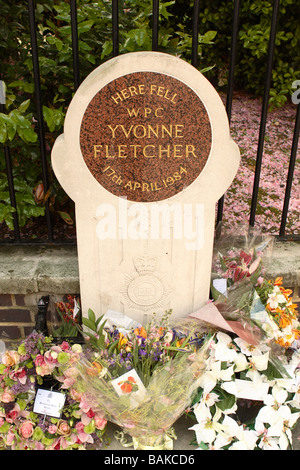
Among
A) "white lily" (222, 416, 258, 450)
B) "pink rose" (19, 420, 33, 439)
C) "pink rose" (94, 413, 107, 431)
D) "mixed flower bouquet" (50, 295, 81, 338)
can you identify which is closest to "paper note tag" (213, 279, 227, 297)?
"white lily" (222, 416, 258, 450)

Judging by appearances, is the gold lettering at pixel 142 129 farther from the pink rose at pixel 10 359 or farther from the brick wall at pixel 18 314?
the pink rose at pixel 10 359

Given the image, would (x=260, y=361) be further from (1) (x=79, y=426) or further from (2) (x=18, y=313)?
(2) (x=18, y=313)

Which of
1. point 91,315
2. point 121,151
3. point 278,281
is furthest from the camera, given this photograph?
point 278,281

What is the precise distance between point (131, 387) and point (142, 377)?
0.12m

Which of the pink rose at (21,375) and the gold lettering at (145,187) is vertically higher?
the gold lettering at (145,187)

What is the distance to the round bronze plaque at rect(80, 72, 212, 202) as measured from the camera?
6.02 ft

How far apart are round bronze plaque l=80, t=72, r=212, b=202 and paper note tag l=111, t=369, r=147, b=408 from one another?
30.0 inches

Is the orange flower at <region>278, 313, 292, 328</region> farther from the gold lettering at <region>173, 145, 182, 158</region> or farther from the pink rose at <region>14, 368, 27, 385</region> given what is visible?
the pink rose at <region>14, 368, 27, 385</region>

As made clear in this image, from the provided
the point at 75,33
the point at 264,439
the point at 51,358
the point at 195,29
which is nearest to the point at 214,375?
the point at 264,439

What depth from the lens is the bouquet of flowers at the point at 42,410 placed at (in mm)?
1881

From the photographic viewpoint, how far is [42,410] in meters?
1.93

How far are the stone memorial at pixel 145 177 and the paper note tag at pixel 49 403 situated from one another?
43 cm

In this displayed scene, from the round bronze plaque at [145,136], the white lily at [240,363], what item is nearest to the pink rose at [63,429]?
the white lily at [240,363]
